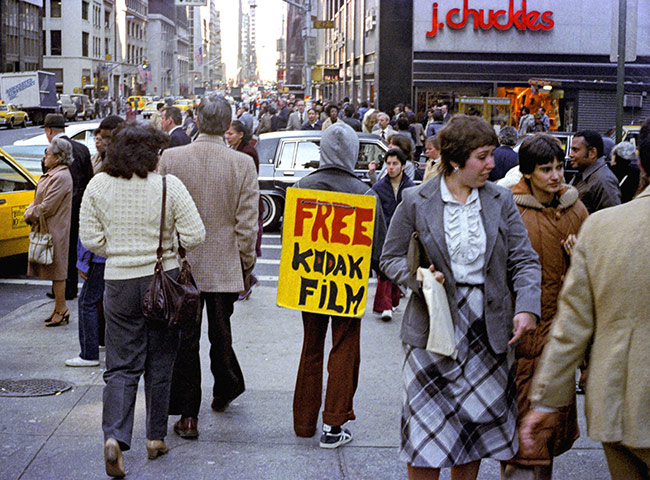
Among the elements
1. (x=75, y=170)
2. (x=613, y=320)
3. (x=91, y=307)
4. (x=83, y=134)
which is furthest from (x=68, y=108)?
(x=613, y=320)

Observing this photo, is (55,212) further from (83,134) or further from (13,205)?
(83,134)

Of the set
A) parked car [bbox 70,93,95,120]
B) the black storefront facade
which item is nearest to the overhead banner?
the black storefront facade

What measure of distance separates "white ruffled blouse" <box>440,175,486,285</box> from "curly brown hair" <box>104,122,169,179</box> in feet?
5.53

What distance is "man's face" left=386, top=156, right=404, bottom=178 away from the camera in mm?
8922

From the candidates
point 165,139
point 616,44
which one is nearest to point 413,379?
point 165,139

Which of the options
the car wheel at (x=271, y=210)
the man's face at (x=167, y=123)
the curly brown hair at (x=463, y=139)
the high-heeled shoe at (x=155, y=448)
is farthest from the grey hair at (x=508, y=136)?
the curly brown hair at (x=463, y=139)

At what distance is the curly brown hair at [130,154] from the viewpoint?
481 cm

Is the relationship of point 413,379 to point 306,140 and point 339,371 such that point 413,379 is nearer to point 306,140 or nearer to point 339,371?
point 339,371

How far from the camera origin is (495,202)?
4027mm

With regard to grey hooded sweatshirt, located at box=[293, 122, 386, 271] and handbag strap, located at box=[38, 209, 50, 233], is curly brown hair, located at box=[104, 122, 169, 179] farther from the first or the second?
handbag strap, located at box=[38, 209, 50, 233]

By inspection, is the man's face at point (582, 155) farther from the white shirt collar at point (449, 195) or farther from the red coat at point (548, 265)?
the white shirt collar at point (449, 195)

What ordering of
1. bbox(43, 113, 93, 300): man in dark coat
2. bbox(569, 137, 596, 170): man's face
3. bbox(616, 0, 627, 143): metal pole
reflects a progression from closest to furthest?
1. bbox(569, 137, 596, 170): man's face
2. bbox(43, 113, 93, 300): man in dark coat
3. bbox(616, 0, 627, 143): metal pole

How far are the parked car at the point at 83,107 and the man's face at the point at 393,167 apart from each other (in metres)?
68.2

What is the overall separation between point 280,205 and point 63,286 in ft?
22.8
